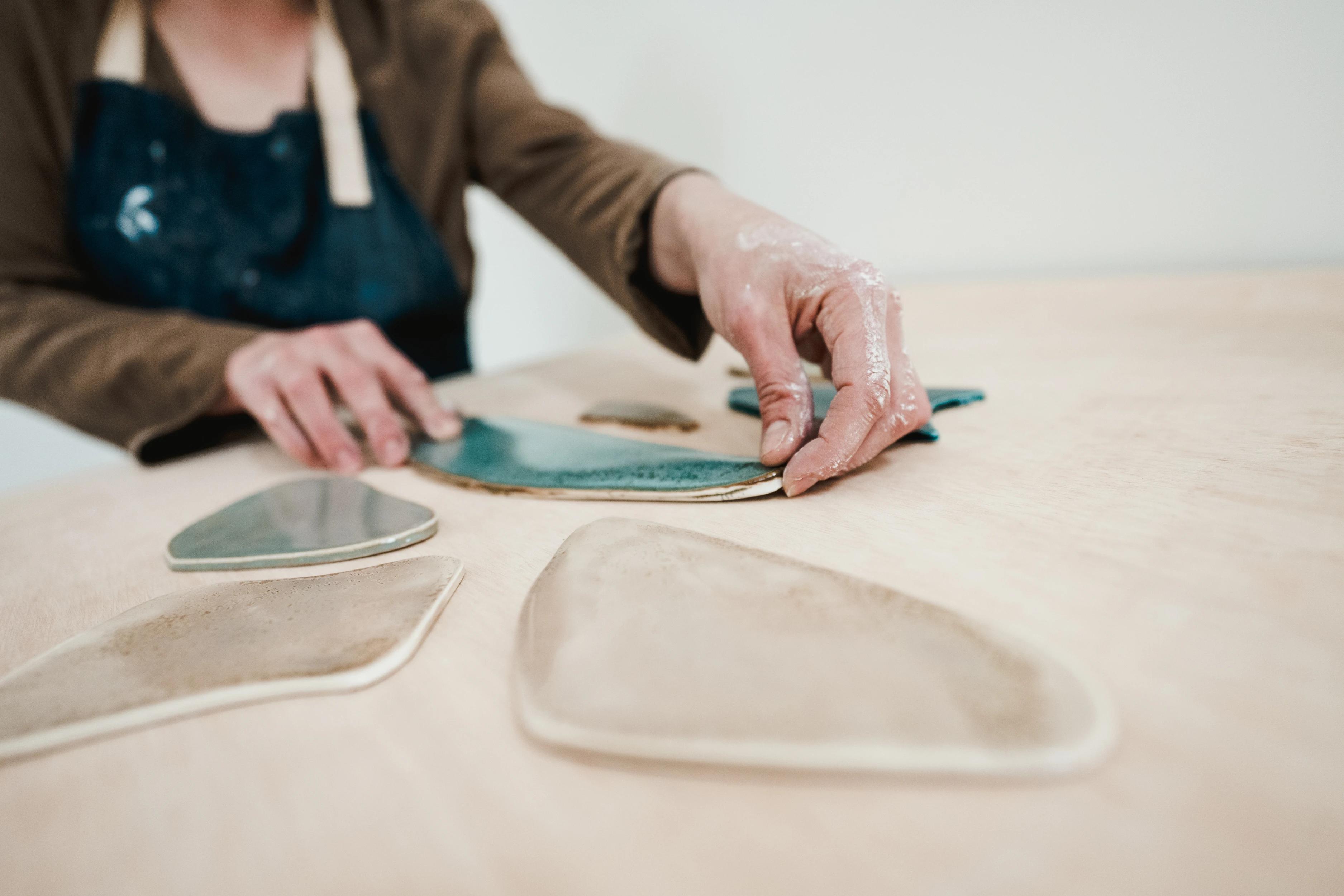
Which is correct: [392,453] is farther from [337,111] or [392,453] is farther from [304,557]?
[337,111]

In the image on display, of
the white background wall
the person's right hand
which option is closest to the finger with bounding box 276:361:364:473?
the person's right hand

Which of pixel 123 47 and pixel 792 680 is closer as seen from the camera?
pixel 792 680

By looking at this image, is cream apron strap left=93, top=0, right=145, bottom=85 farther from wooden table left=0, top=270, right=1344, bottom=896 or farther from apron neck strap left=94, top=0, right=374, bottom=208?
wooden table left=0, top=270, right=1344, bottom=896

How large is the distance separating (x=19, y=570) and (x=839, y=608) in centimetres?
54

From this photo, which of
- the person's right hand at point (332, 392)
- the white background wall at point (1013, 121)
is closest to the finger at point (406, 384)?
the person's right hand at point (332, 392)

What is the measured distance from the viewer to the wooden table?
0.19 m

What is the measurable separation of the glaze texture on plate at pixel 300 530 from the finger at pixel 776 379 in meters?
0.23

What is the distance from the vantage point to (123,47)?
73cm

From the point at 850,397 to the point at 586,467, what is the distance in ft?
0.63

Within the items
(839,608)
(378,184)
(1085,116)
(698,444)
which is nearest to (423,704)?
(839,608)

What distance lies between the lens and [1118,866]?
18cm

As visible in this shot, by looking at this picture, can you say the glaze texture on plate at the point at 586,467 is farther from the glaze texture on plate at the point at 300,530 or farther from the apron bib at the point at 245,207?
the apron bib at the point at 245,207

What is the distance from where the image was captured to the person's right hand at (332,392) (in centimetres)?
57

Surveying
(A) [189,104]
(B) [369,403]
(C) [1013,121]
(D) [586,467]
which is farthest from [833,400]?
(A) [189,104]
